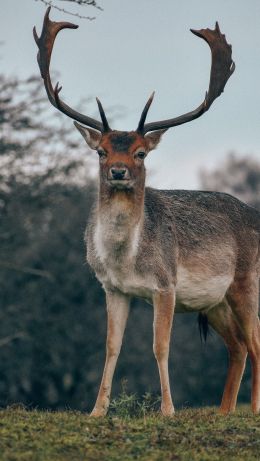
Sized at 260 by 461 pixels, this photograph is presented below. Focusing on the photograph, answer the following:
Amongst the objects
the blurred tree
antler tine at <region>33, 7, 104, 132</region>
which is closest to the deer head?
antler tine at <region>33, 7, 104, 132</region>

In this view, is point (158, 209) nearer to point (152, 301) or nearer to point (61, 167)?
point (152, 301)

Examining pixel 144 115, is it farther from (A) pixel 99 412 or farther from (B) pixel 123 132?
(A) pixel 99 412

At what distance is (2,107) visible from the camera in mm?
25906

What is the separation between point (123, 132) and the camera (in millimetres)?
12797

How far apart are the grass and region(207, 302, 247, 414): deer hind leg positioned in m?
2.32

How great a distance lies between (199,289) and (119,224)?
1571 millimetres

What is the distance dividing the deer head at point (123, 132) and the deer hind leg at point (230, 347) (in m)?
2.60

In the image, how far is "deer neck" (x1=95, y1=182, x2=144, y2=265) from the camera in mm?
12570

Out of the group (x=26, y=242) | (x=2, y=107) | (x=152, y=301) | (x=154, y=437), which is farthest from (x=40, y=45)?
(x=26, y=242)

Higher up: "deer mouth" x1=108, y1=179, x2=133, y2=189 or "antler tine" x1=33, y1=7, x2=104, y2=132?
"antler tine" x1=33, y1=7, x2=104, y2=132

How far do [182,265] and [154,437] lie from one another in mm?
3454

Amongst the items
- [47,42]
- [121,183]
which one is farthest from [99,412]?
[47,42]

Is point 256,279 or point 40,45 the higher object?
point 40,45

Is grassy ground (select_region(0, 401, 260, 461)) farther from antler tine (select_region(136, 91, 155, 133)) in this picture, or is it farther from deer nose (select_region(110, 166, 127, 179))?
antler tine (select_region(136, 91, 155, 133))
